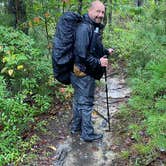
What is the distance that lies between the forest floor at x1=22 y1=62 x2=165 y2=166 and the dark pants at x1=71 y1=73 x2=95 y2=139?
28 centimetres

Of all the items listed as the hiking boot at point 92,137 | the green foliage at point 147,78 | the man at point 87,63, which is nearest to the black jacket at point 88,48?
the man at point 87,63

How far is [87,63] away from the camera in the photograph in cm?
583

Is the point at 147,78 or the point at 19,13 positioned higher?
the point at 19,13

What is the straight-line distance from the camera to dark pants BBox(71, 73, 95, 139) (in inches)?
240

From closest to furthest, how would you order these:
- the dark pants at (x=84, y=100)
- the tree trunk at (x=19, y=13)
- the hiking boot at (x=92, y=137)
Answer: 1. the dark pants at (x=84, y=100)
2. the hiking boot at (x=92, y=137)
3. the tree trunk at (x=19, y=13)

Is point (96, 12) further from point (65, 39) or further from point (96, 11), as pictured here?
point (65, 39)

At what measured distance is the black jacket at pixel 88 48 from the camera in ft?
18.5

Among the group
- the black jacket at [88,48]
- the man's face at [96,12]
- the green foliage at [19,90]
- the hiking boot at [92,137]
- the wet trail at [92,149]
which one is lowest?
the wet trail at [92,149]

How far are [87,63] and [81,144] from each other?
1548mm

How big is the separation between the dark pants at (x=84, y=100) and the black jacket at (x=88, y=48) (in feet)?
0.60

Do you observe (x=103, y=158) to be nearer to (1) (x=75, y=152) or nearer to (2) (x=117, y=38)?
(1) (x=75, y=152)

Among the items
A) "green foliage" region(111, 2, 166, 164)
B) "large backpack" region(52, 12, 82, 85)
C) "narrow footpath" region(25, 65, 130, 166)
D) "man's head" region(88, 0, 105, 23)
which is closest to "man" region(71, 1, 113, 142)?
"man's head" region(88, 0, 105, 23)

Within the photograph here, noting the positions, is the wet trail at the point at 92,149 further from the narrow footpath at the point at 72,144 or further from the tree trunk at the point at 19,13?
the tree trunk at the point at 19,13

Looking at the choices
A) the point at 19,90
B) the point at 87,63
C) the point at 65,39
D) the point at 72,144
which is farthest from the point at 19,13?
the point at 72,144
